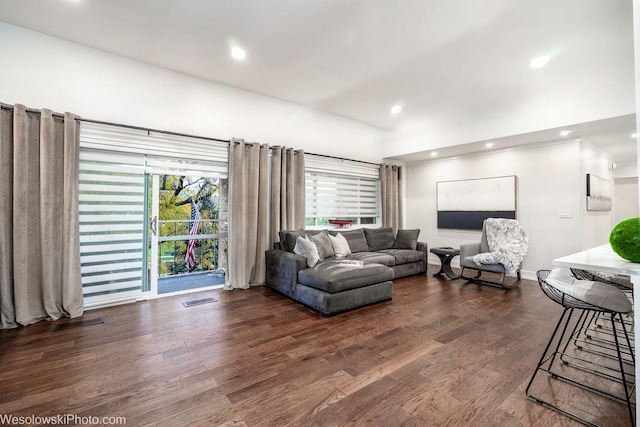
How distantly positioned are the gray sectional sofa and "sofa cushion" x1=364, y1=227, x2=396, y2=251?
0.38 m

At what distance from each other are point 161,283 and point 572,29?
20.1 feet

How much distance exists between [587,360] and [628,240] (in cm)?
133

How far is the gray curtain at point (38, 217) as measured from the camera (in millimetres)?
2932

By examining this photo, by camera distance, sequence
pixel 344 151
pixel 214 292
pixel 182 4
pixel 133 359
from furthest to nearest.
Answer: pixel 344 151
pixel 214 292
pixel 182 4
pixel 133 359

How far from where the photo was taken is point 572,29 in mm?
2885

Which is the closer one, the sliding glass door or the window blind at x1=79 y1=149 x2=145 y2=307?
the window blind at x1=79 y1=149 x2=145 y2=307

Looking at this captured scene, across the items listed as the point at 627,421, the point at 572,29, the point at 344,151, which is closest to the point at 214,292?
the point at 344,151

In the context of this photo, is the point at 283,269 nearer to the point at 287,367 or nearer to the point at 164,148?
the point at 287,367

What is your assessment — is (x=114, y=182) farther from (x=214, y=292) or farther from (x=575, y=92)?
(x=575, y=92)

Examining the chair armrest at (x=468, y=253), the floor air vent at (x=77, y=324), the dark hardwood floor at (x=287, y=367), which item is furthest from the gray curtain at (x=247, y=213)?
the chair armrest at (x=468, y=253)

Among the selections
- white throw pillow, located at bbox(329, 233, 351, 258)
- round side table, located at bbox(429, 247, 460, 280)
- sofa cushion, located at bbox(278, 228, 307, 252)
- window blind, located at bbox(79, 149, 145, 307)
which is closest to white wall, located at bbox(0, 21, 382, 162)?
window blind, located at bbox(79, 149, 145, 307)

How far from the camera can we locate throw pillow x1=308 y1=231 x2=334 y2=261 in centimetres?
444

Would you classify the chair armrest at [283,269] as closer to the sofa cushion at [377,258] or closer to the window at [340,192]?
the sofa cushion at [377,258]

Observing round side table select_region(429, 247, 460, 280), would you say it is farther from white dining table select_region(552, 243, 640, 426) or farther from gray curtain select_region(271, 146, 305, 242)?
white dining table select_region(552, 243, 640, 426)
